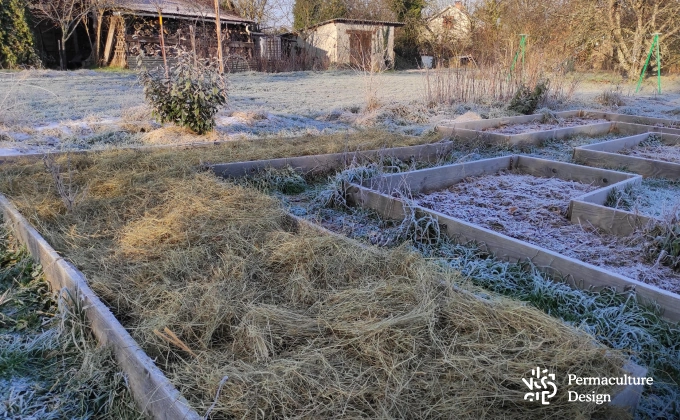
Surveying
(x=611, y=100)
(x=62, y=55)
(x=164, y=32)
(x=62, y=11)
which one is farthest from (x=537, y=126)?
(x=62, y=55)

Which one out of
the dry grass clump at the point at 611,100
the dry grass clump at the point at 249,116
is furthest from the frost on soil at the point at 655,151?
the dry grass clump at the point at 249,116

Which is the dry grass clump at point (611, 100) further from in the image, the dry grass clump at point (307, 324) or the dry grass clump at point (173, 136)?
the dry grass clump at point (307, 324)

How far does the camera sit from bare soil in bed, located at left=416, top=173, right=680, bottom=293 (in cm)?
290

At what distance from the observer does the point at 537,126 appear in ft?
26.2

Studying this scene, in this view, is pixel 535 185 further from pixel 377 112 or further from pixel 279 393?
pixel 377 112

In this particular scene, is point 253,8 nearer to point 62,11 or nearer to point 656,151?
point 62,11

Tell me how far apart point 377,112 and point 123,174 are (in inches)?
214

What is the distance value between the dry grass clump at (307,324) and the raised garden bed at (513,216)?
2.19 feet

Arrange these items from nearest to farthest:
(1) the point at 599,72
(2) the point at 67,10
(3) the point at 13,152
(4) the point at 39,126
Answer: (3) the point at 13,152 < (4) the point at 39,126 < (2) the point at 67,10 < (1) the point at 599,72

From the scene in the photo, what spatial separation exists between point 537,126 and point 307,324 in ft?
23.6

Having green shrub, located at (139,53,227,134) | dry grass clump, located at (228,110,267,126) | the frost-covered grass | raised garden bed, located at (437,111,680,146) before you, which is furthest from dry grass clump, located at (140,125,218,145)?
the frost-covered grass

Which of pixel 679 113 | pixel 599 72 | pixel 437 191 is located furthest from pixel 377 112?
pixel 599 72

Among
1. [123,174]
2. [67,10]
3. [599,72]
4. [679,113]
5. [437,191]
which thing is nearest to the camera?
[123,174]

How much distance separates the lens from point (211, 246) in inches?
112
